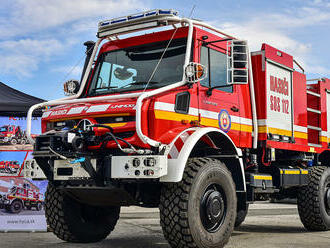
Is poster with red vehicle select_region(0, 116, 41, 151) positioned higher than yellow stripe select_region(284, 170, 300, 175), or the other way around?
poster with red vehicle select_region(0, 116, 41, 151)

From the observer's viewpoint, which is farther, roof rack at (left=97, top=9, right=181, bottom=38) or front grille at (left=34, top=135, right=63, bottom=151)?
roof rack at (left=97, top=9, right=181, bottom=38)

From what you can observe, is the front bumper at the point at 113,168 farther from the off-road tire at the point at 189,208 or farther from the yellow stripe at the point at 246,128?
the yellow stripe at the point at 246,128

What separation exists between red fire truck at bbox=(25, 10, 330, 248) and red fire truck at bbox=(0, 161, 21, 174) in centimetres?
221

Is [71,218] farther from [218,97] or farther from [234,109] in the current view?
[234,109]

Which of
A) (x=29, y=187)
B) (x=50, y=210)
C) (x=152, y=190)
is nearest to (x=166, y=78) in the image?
(x=152, y=190)

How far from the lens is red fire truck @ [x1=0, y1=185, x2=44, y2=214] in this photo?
8922mm

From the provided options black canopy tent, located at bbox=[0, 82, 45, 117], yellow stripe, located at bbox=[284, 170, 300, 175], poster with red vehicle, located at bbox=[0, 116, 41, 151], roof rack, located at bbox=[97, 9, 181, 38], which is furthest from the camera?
black canopy tent, located at bbox=[0, 82, 45, 117]

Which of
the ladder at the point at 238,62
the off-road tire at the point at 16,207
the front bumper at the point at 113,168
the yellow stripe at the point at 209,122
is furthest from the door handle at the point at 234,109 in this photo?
the off-road tire at the point at 16,207

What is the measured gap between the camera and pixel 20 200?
8.96 meters

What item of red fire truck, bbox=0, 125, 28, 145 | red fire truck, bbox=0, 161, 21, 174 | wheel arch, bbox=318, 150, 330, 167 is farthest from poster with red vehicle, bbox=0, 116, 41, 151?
wheel arch, bbox=318, 150, 330, 167

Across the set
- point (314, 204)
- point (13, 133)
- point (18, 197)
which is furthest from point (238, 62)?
point (13, 133)

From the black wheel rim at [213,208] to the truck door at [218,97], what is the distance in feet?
3.04

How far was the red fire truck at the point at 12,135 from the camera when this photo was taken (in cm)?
1062

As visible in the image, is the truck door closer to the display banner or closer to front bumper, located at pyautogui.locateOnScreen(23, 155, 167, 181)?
front bumper, located at pyautogui.locateOnScreen(23, 155, 167, 181)
